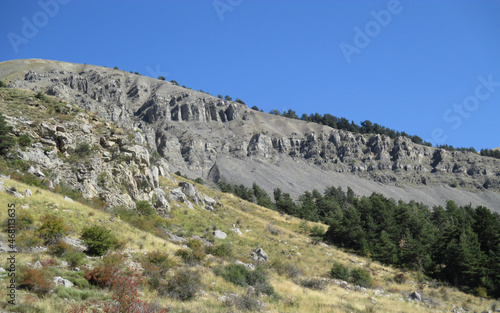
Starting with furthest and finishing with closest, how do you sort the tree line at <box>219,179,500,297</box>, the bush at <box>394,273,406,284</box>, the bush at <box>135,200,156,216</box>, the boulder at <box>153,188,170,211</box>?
the tree line at <box>219,179,500,297</box> → the boulder at <box>153,188,170,211</box> → the bush at <box>394,273,406,284</box> → the bush at <box>135,200,156,216</box>

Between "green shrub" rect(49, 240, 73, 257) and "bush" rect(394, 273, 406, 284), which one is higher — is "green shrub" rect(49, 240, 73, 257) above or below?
above

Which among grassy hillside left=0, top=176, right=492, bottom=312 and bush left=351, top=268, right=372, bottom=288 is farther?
bush left=351, top=268, right=372, bottom=288

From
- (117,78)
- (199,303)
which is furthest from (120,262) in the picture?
(117,78)

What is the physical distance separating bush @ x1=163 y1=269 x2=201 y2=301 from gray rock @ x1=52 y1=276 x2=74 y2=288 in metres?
2.98

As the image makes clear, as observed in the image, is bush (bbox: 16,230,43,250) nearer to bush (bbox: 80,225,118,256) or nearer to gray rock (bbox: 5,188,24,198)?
bush (bbox: 80,225,118,256)

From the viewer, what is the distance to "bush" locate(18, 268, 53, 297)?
27.0 feet

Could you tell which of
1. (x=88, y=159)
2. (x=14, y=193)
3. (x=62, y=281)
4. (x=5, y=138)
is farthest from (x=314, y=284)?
(x=5, y=138)

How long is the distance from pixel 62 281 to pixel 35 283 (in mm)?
1011

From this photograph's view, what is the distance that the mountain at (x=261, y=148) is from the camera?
389 ft

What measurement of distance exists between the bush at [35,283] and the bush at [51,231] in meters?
4.41

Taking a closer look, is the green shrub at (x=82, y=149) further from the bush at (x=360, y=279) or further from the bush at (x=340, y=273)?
the bush at (x=360, y=279)

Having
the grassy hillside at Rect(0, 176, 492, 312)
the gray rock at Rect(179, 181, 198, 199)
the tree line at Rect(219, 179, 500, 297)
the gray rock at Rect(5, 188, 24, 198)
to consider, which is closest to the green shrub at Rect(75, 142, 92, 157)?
the grassy hillside at Rect(0, 176, 492, 312)

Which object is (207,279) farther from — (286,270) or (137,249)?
(286,270)

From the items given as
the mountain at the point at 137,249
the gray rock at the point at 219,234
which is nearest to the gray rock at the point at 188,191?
the mountain at the point at 137,249
